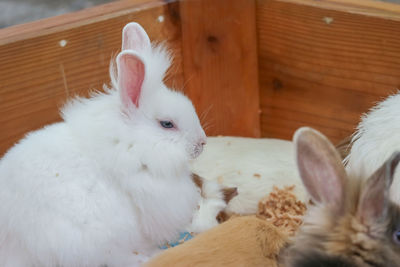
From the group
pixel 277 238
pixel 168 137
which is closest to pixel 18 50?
pixel 168 137

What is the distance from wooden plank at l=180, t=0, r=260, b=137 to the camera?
2.53 meters

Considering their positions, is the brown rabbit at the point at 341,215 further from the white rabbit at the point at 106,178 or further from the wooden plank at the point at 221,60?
the wooden plank at the point at 221,60

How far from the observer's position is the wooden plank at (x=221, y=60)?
253cm

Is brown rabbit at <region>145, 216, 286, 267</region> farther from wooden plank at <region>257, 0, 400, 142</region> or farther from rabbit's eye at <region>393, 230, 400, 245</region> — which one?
wooden plank at <region>257, 0, 400, 142</region>

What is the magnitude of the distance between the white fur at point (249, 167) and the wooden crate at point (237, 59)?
0.51 ft

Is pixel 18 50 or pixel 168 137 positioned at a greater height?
pixel 18 50

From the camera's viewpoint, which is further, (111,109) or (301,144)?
(111,109)

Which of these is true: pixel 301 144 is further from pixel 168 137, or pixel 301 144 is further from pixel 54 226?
pixel 54 226

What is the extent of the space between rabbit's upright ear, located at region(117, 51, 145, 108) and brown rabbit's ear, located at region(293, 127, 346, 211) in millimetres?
537

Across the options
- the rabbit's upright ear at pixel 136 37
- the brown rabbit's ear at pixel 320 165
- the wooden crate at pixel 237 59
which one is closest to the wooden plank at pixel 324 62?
the wooden crate at pixel 237 59

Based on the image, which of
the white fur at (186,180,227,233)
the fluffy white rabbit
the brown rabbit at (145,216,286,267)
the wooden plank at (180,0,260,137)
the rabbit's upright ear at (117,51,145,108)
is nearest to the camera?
the brown rabbit at (145,216,286,267)

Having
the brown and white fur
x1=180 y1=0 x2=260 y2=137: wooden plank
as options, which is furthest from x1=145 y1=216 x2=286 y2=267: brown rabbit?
x1=180 y1=0 x2=260 y2=137: wooden plank

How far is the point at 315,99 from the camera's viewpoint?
250 cm

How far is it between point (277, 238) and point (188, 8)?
1080mm
